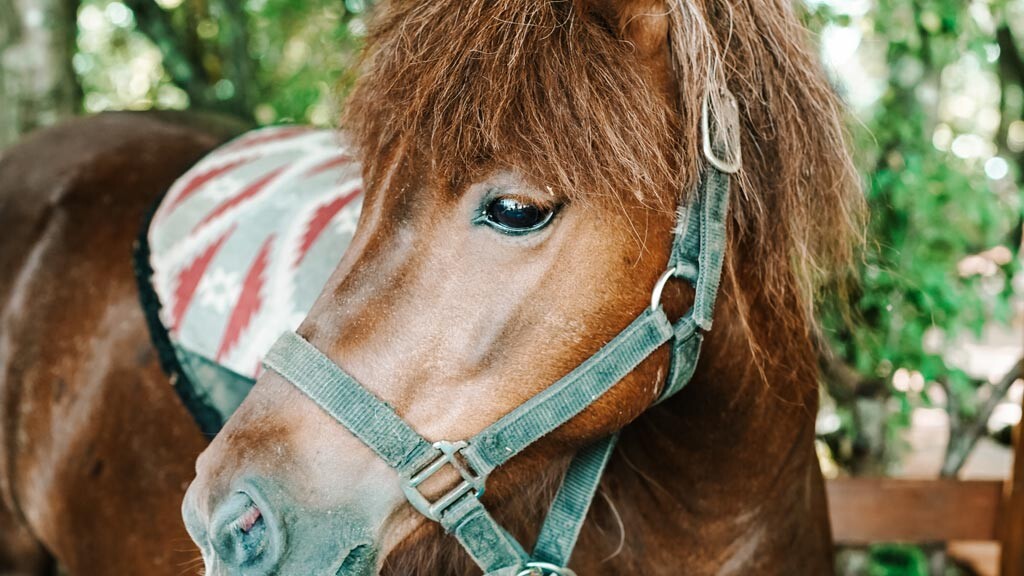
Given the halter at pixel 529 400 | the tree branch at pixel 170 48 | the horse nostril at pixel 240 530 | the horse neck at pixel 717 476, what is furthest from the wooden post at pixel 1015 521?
the tree branch at pixel 170 48

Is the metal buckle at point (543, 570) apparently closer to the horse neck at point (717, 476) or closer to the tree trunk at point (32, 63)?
the horse neck at point (717, 476)

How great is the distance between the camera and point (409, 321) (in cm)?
105

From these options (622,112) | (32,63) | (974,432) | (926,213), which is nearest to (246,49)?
(32,63)

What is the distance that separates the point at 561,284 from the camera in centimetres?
106

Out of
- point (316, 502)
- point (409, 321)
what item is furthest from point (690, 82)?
point (316, 502)

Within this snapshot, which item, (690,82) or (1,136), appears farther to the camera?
(1,136)

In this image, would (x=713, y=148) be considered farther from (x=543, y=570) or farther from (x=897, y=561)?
(x=897, y=561)

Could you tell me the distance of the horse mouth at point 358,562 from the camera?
103 centimetres

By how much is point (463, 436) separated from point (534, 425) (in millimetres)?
97

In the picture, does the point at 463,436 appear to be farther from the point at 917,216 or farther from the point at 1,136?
the point at 1,136

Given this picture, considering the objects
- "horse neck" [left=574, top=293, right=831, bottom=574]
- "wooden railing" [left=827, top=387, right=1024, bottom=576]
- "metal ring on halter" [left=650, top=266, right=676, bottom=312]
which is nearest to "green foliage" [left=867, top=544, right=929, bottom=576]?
"wooden railing" [left=827, top=387, right=1024, bottom=576]

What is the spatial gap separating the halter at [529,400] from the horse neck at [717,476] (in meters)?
0.16

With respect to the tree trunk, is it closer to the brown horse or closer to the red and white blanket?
the red and white blanket

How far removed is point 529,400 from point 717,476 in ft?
1.52
